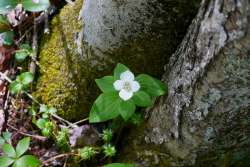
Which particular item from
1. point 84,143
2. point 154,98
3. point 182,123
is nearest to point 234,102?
point 182,123

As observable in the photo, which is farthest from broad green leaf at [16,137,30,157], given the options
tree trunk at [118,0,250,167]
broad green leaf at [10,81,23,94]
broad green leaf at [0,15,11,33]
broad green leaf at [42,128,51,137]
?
broad green leaf at [0,15,11,33]

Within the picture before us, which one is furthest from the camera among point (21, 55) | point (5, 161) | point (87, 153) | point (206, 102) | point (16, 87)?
point (21, 55)

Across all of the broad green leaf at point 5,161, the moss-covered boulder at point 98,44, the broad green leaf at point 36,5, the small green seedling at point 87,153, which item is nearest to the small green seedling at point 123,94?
the moss-covered boulder at point 98,44

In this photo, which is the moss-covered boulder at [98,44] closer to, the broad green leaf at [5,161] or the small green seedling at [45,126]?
the small green seedling at [45,126]

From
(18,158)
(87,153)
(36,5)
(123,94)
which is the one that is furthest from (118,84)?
(36,5)

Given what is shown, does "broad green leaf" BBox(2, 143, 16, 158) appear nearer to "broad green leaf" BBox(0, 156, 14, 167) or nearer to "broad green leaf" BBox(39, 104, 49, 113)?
"broad green leaf" BBox(0, 156, 14, 167)

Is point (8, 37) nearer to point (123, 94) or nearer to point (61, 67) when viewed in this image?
point (61, 67)
